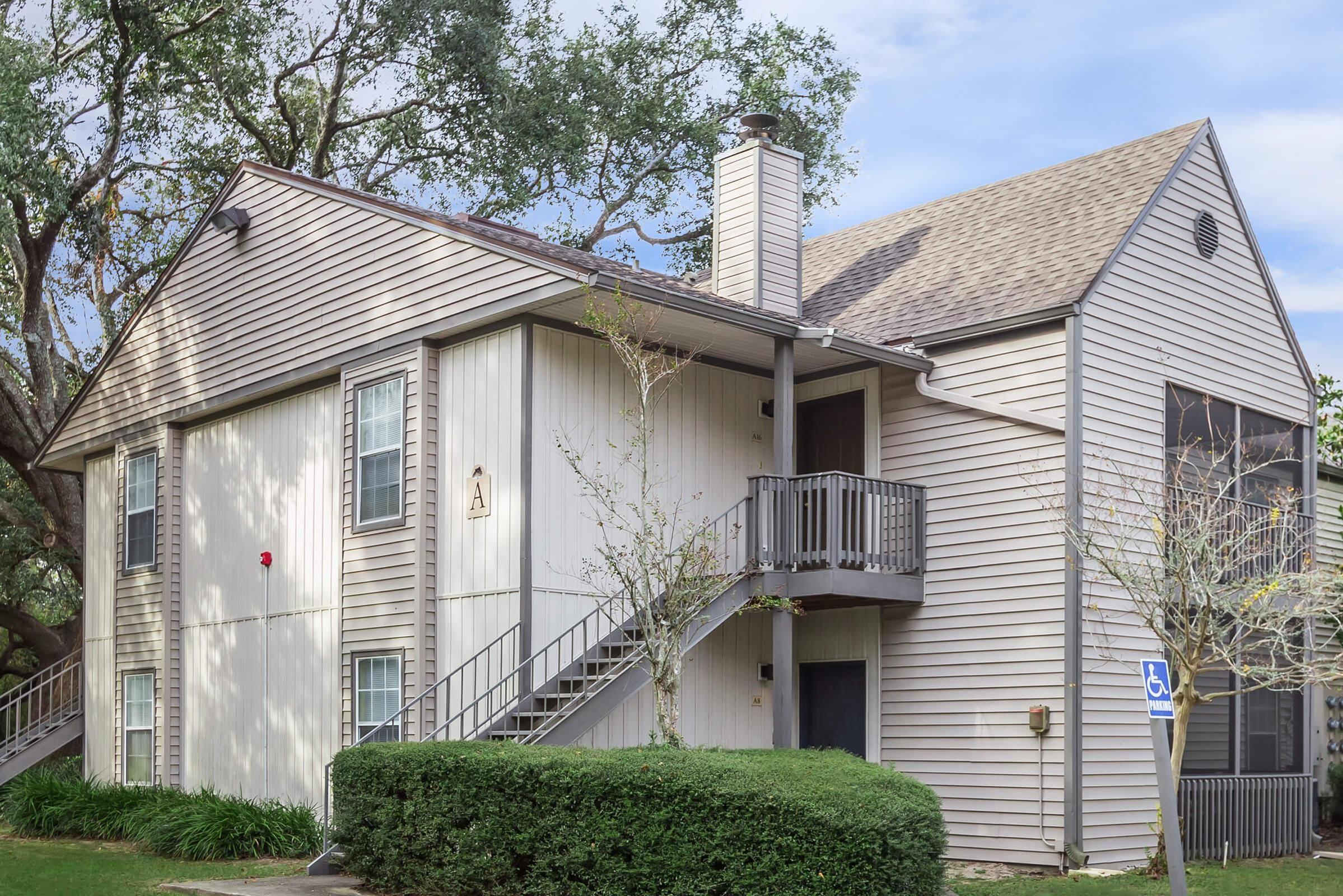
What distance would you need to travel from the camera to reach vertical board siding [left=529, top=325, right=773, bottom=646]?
13094 mm

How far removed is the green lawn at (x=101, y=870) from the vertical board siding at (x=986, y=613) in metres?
6.38

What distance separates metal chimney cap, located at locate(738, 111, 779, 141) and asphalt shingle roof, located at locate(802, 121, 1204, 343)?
2.35 m

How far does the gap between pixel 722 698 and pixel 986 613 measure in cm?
292

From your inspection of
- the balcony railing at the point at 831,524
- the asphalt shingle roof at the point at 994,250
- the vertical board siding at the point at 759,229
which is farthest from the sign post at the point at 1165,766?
the vertical board siding at the point at 759,229

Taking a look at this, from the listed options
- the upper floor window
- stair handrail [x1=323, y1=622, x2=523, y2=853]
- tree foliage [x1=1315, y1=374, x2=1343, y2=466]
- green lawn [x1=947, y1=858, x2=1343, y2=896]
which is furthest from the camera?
tree foliage [x1=1315, y1=374, x2=1343, y2=466]

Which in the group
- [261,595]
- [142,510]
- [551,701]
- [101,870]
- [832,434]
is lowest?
[101,870]

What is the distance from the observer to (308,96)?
96.8ft

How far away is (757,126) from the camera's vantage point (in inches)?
619

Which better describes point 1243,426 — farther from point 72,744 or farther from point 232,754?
point 72,744

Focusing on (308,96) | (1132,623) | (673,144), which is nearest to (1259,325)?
(1132,623)

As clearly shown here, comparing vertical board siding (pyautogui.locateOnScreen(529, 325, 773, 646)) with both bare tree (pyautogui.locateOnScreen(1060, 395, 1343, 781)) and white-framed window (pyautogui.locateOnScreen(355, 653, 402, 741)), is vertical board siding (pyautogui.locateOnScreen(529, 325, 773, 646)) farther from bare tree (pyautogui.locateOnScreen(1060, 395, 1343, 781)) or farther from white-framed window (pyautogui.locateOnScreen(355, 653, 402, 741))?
bare tree (pyautogui.locateOnScreen(1060, 395, 1343, 781))

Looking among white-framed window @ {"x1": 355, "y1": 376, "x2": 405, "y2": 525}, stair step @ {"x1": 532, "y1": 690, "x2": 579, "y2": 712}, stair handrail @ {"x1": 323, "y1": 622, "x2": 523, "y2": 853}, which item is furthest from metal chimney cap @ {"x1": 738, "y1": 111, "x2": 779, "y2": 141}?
stair step @ {"x1": 532, "y1": 690, "x2": 579, "y2": 712}

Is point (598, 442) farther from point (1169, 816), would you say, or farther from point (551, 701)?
point (1169, 816)

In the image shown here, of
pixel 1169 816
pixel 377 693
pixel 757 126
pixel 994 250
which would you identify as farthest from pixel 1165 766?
pixel 757 126
